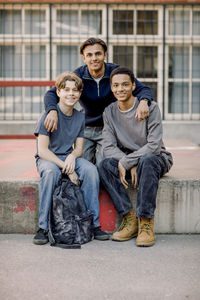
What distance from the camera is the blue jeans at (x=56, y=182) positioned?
2.56 metres

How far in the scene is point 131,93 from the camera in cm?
282

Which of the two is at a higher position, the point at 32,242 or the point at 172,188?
the point at 172,188

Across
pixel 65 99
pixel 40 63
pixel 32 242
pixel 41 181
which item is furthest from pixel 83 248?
pixel 40 63

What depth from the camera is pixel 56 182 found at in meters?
2.61

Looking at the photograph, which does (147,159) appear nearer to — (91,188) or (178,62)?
(91,188)

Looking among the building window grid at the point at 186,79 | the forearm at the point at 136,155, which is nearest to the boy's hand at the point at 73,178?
the forearm at the point at 136,155

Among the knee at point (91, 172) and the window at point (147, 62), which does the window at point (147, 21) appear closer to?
the window at point (147, 62)

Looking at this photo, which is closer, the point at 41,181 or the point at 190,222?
the point at 41,181

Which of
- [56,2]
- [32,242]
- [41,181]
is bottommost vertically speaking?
[32,242]

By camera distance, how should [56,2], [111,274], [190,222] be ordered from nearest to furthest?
[111,274] < [190,222] < [56,2]

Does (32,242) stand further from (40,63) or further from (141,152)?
(40,63)

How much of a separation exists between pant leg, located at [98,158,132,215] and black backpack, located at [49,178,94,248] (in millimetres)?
212

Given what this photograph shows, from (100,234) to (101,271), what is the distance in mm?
A: 588

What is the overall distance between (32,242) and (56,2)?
202 inches
